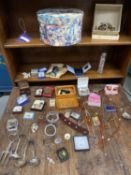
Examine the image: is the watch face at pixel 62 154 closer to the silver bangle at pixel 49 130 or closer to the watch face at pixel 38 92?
the silver bangle at pixel 49 130

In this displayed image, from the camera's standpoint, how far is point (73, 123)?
0.98m

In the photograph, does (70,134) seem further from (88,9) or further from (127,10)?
(127,10)

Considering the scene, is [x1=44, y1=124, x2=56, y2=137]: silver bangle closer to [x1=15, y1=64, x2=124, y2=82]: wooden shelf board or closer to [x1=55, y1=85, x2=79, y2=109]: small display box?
[x1=55, y1=85, x2=79, y2=109]: small display box

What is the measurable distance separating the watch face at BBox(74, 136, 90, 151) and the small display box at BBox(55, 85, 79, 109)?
0.26m

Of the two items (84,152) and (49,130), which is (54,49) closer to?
(49,130)

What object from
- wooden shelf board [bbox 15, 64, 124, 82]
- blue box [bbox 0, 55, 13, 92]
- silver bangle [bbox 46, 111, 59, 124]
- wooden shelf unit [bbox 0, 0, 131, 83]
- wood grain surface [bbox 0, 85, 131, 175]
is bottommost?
blue box [bbox 0, 55, 13, 92]

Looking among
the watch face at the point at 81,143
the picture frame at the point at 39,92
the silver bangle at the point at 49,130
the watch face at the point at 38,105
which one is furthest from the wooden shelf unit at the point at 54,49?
the watch face at the point at 81,143

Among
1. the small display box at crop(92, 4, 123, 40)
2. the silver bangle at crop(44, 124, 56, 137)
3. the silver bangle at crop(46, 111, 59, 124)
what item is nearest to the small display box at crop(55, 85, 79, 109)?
the silver bangle at crop(46, 111, 59, 124)

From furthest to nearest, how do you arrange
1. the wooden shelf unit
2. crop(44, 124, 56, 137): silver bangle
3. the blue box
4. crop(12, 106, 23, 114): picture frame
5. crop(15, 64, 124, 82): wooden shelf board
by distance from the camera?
the blue box → crop(15, 64, 124, 82): wooden shelf board → the wooden shelf unit → crop(12, 106, 23, 114): picture frame → crop(44, 124, 56, 137): silver bangle

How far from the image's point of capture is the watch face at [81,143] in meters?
0.83

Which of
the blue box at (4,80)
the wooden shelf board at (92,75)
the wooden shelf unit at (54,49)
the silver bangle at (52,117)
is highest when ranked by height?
the wooden shelf unit at (54,49)

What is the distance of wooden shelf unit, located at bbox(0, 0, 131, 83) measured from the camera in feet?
3.89

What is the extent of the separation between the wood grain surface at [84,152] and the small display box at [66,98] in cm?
7

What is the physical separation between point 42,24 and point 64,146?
0.78 metres
